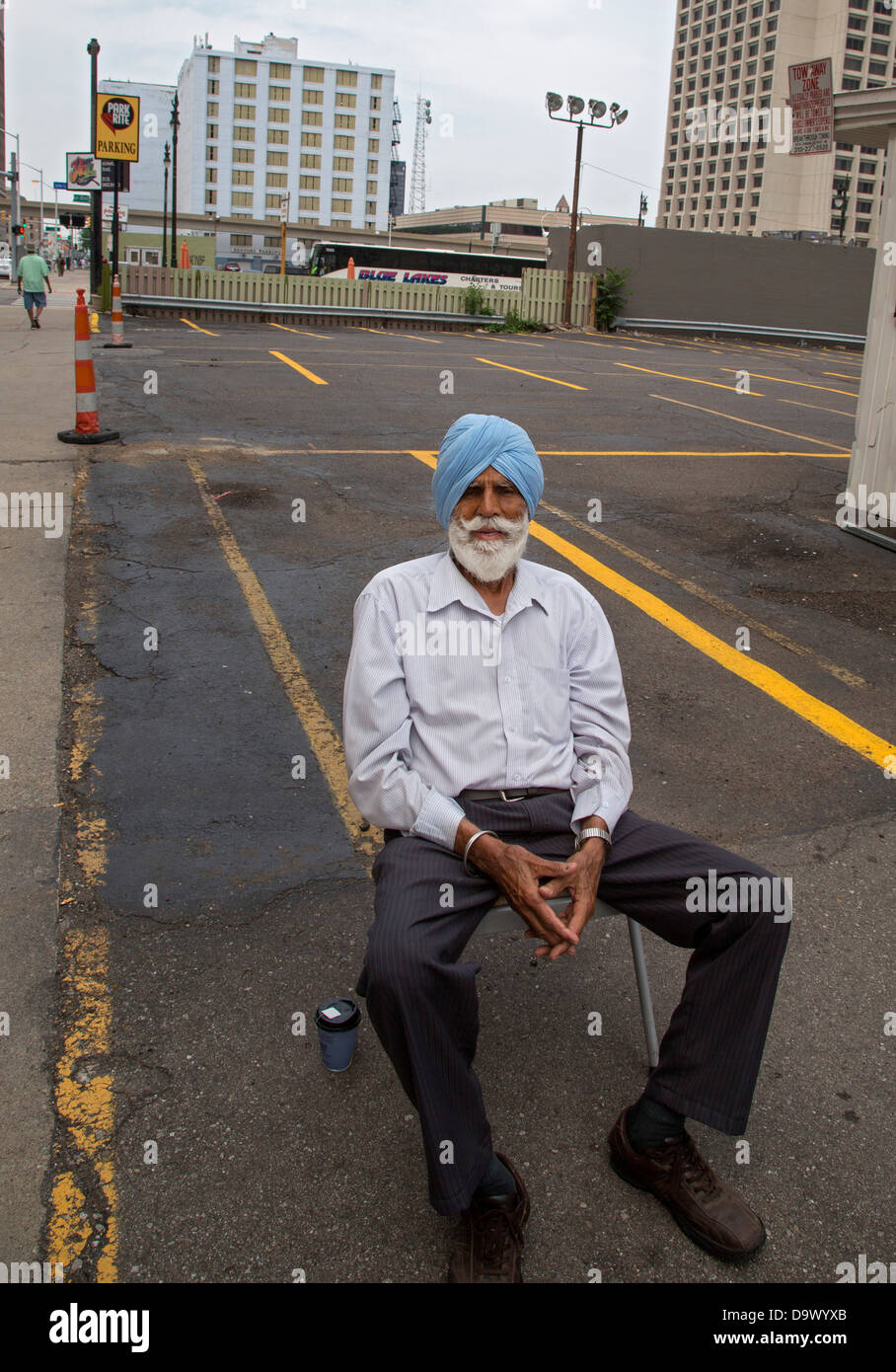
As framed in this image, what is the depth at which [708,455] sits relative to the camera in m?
10.8

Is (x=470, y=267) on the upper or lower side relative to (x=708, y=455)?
upper

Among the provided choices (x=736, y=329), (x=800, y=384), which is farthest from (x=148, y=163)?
(x=800, y=384)

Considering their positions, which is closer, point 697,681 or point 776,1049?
point 776,1049

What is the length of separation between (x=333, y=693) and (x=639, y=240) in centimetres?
2944

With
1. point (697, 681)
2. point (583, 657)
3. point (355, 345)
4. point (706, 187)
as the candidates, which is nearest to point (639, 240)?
point (355, 345)

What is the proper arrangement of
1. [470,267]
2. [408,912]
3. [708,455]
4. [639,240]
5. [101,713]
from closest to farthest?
[408,912] < [101,713] < [708,455] < [639,240] < [470,267]

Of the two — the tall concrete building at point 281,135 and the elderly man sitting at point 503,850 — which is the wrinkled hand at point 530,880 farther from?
the tall concrete building at point 281,135

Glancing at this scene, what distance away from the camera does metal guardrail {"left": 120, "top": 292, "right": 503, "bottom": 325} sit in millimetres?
27000

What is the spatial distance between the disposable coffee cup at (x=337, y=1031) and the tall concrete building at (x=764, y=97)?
141 meters

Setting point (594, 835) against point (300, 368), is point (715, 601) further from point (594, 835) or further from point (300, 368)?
point (300, 368)
